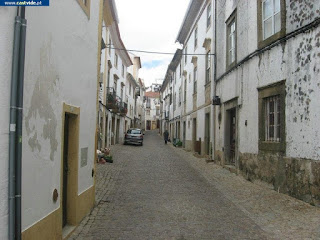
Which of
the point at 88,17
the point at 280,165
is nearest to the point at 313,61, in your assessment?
the point at 280,165

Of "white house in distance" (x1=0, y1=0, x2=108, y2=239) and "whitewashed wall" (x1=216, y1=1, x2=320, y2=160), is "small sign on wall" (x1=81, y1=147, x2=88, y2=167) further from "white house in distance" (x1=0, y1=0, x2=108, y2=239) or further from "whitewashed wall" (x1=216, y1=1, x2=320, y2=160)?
"whitewashed wall" (x1=216, y1=1, x2=320, y2=160)

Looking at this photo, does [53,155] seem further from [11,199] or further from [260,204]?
[260,204]

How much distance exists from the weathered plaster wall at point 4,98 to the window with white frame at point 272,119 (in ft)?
22.0

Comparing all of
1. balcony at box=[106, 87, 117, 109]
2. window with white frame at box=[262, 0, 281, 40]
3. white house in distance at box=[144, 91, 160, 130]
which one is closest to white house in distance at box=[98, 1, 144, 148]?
balcony at box=[106, 87, 117, 109]

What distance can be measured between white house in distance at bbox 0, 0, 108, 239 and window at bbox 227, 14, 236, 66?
21.3ft

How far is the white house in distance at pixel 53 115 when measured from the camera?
273cm

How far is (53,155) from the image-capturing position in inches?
158

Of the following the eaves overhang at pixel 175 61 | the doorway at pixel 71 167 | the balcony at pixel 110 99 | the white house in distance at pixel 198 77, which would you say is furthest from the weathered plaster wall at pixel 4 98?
the eaves overhang at pixel 175 61

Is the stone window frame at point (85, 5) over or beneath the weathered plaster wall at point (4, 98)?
over

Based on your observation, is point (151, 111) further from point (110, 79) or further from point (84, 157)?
point (84, 157)

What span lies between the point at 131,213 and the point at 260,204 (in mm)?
2751

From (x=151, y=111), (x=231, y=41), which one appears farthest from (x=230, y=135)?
(x=151, y=111)

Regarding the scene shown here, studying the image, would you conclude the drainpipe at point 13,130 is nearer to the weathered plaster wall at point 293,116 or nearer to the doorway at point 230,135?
the weathered plaster wall at point 293,116

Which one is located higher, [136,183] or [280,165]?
[280,165]
